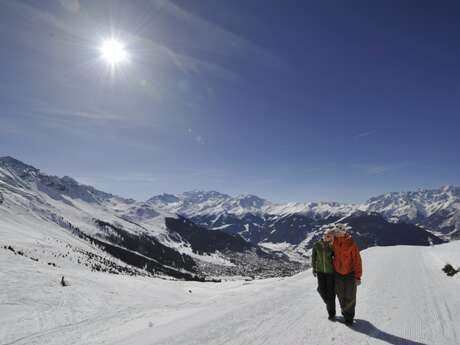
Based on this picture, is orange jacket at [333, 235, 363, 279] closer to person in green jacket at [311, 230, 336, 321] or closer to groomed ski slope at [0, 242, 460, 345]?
person in green jacket at [311, 230, 336, 321]

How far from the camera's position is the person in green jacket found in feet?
28.3

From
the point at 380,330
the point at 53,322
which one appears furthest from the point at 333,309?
the point at 53,322

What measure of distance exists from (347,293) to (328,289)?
513 mm

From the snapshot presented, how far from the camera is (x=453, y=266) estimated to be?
63.7 feet

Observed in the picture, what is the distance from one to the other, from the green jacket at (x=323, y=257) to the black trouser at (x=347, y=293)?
13.1 inches

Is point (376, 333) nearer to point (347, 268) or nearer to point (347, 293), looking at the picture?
point (347, 293)

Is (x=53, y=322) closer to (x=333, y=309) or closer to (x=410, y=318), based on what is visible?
(x=333, y=309)

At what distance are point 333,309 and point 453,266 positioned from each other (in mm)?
15663

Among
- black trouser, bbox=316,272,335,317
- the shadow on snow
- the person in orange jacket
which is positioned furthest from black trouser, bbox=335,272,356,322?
the shadow on snow

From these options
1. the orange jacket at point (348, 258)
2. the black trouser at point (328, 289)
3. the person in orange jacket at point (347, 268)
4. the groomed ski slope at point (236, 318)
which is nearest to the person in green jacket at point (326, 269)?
the black trouser at point (328, 289)

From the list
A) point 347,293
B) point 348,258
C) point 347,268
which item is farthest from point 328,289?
point 348,258

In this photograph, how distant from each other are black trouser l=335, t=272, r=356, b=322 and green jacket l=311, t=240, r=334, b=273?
332mm

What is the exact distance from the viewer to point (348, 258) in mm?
8336

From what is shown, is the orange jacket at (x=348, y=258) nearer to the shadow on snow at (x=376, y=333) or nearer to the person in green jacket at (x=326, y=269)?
the person in green jacket at (x=326, y=269)
